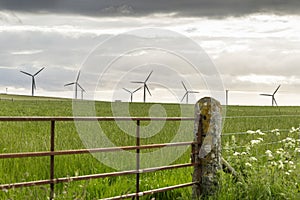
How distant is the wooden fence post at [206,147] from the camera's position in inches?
284

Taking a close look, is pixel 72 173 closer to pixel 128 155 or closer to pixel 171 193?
pixel 128 155

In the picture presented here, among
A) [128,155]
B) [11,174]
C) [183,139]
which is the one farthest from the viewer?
[183,139]

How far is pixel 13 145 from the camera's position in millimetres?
11383

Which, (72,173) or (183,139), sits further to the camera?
(183,139)

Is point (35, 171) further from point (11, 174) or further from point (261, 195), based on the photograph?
point (261, 195)

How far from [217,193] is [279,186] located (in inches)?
32.8

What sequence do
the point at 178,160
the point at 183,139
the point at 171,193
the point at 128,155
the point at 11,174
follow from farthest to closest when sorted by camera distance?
1. the point at 183,139
2. the point at 178,160
3. the point at 128,155
4. the point at 11,174
5. the point at 171,193

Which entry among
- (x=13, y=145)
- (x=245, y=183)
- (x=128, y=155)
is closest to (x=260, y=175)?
(x=245, y=183)

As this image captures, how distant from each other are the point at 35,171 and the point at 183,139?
3.58 meters

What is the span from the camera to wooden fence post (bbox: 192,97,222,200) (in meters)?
7.22

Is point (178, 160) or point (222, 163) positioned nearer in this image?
point (222, 163)

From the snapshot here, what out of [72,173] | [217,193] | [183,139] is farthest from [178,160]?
[217,193]

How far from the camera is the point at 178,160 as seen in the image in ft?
33.9

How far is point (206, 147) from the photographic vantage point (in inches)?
285
